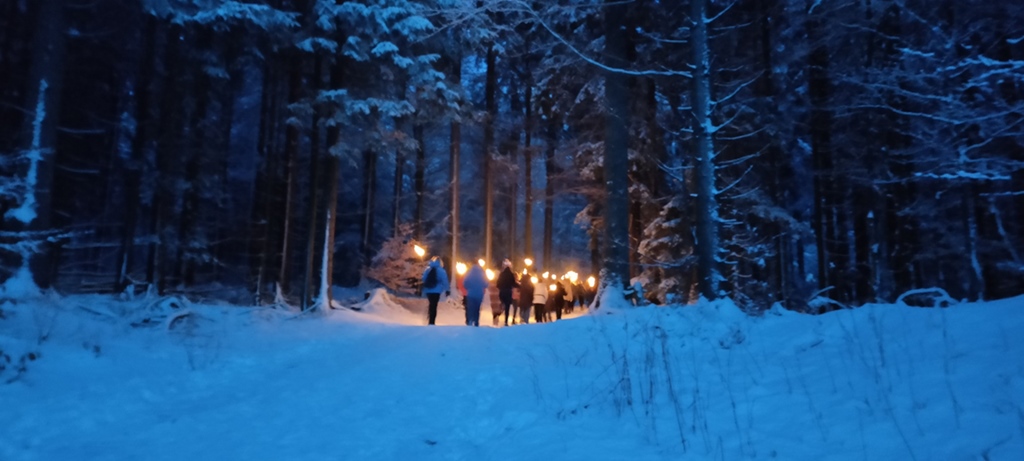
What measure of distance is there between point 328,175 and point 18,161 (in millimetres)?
6628

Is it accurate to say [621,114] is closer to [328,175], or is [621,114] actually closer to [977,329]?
[328,175]

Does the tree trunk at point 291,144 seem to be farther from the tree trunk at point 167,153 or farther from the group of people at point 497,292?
the group of people at point 497,292

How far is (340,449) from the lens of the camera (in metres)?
4.84

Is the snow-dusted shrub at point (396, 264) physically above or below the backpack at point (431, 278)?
above

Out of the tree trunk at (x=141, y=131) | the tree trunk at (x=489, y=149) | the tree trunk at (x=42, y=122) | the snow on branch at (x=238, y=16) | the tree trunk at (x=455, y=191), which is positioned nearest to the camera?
the tree trunk at (x=42, y=122)

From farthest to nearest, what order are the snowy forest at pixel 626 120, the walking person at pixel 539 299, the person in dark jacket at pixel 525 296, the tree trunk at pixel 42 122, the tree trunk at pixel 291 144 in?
1. the walking person at pixel 539 299
2. the person in dark jacket at pixel 525 296
3. the tree trunk at pixel 291 144
4. the snowy forest at pixel 626 120
5. the tree trunk at pixel 42 122

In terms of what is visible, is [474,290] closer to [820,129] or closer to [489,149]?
[820,129]

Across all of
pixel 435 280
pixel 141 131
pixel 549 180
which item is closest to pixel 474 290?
pixel 435 280

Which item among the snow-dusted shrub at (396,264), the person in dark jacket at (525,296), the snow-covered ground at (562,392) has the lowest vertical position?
the snow-covered ground at (562,392)

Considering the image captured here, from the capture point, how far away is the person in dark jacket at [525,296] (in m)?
18.3

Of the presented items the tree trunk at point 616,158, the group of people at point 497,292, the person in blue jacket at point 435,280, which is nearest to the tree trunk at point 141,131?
the group of people at point 497,292

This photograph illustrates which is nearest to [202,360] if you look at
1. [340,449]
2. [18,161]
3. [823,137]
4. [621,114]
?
[340,449]

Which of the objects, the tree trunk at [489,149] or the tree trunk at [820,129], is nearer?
the tree trunk at [820,129]

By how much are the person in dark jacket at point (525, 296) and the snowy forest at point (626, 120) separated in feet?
12.3
